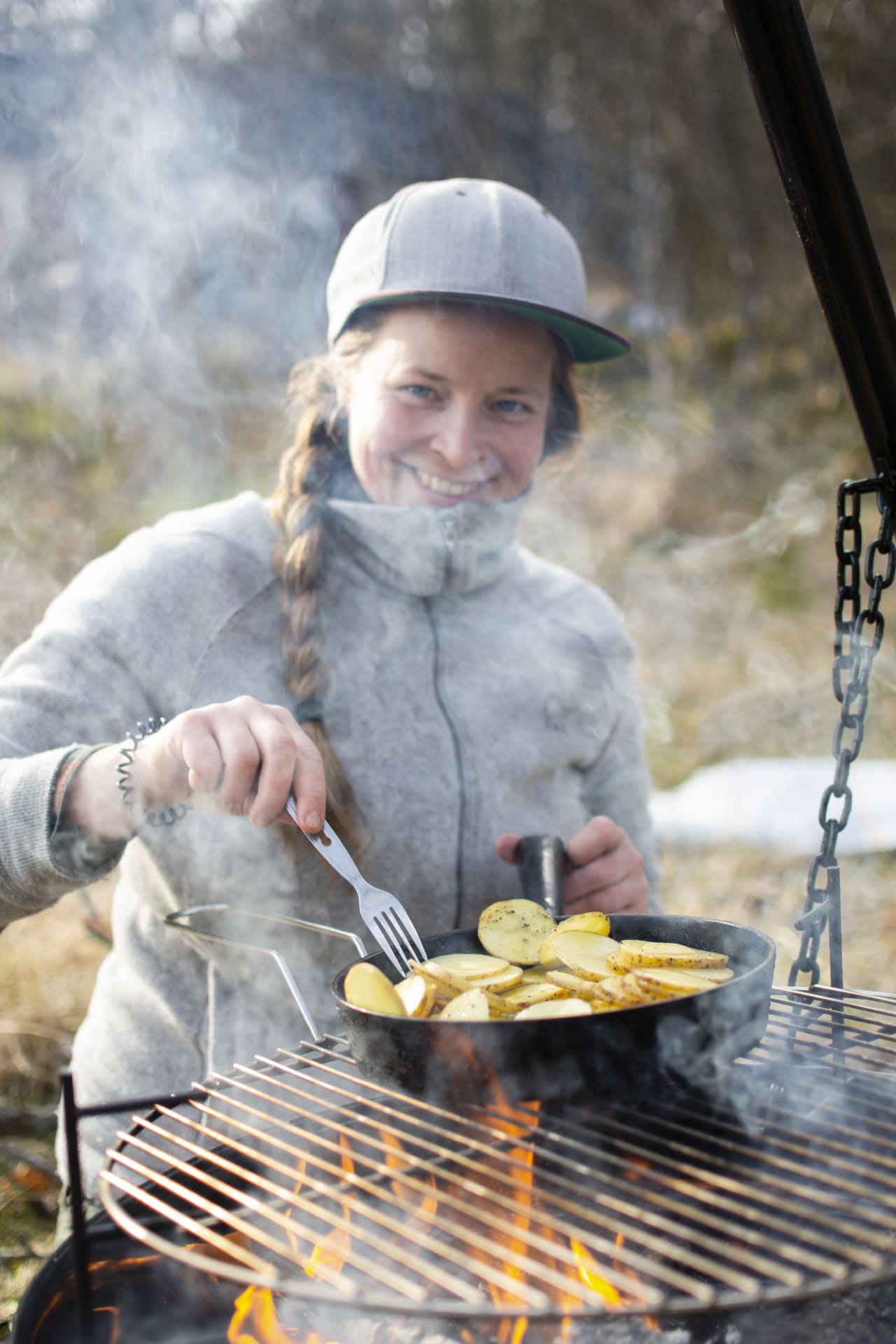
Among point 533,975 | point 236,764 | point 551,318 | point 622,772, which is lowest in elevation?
point 533,975

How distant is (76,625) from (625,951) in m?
1.09

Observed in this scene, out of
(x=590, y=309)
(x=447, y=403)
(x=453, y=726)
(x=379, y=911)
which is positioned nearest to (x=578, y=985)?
(x=379, y=911)

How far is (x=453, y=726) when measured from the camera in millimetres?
1907

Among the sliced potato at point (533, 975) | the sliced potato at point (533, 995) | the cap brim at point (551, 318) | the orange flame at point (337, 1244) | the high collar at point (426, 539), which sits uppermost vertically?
the cap brim at point (551, 318)

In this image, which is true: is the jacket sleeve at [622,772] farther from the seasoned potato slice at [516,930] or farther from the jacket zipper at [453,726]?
the seasoned potato slice at [516,930]

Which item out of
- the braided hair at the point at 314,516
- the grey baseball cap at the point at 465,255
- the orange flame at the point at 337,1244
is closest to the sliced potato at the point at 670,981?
the orange flame at the point at 337,1244

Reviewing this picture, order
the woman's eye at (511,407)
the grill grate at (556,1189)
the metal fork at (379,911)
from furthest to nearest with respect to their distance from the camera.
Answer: the woman's eye at (511,407) < the metal fork at (379,911) < the grill grate at (556,1189)

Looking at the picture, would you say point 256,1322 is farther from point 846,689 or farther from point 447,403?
point 447,403

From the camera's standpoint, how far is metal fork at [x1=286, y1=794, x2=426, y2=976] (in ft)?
3.88

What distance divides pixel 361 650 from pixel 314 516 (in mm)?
283

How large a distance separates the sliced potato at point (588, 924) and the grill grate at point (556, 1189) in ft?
0.73

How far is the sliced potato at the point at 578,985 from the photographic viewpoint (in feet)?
3.45

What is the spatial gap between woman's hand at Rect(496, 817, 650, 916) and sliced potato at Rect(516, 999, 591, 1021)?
1.92 ft

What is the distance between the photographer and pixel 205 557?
1.80 m
